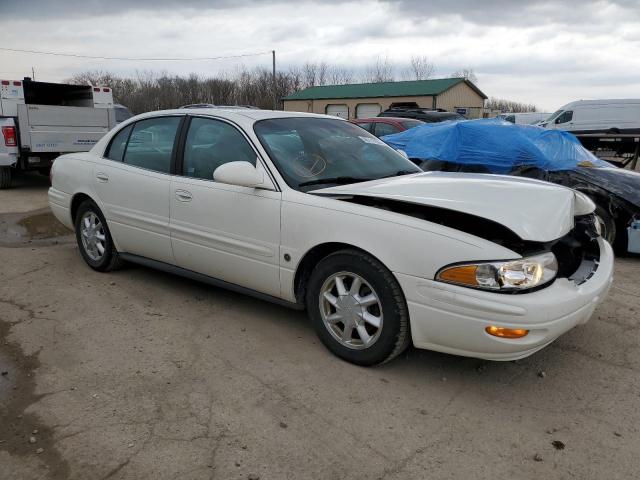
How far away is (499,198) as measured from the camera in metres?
3.15

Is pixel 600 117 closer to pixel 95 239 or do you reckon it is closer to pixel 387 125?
pixel 387 125

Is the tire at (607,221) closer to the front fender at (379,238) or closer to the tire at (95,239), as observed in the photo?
the front fender at (379,238)

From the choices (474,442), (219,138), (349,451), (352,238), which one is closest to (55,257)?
(219,138)

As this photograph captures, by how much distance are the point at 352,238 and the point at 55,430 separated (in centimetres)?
185

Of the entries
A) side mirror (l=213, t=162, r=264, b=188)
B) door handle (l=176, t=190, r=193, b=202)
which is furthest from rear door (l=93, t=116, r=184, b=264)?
side mirror (l=213, t=162, r=264, b=188)

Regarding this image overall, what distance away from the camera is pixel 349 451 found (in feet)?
8.13

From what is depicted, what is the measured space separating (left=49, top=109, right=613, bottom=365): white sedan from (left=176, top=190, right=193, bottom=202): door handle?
0.01 metres

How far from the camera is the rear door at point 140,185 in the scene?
13.9ft

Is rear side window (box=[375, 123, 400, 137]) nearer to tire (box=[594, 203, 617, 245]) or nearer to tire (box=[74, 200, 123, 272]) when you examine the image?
tire (box=[594, 203, 617, 245])

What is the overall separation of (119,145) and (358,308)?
289 centimetres

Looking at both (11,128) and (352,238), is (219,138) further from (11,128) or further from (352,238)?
(11,128)

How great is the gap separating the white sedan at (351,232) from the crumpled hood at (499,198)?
1 cm

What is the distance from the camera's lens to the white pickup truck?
972 cm

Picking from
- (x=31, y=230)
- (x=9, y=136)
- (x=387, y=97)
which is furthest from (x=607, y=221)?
(x=387, y=97)
